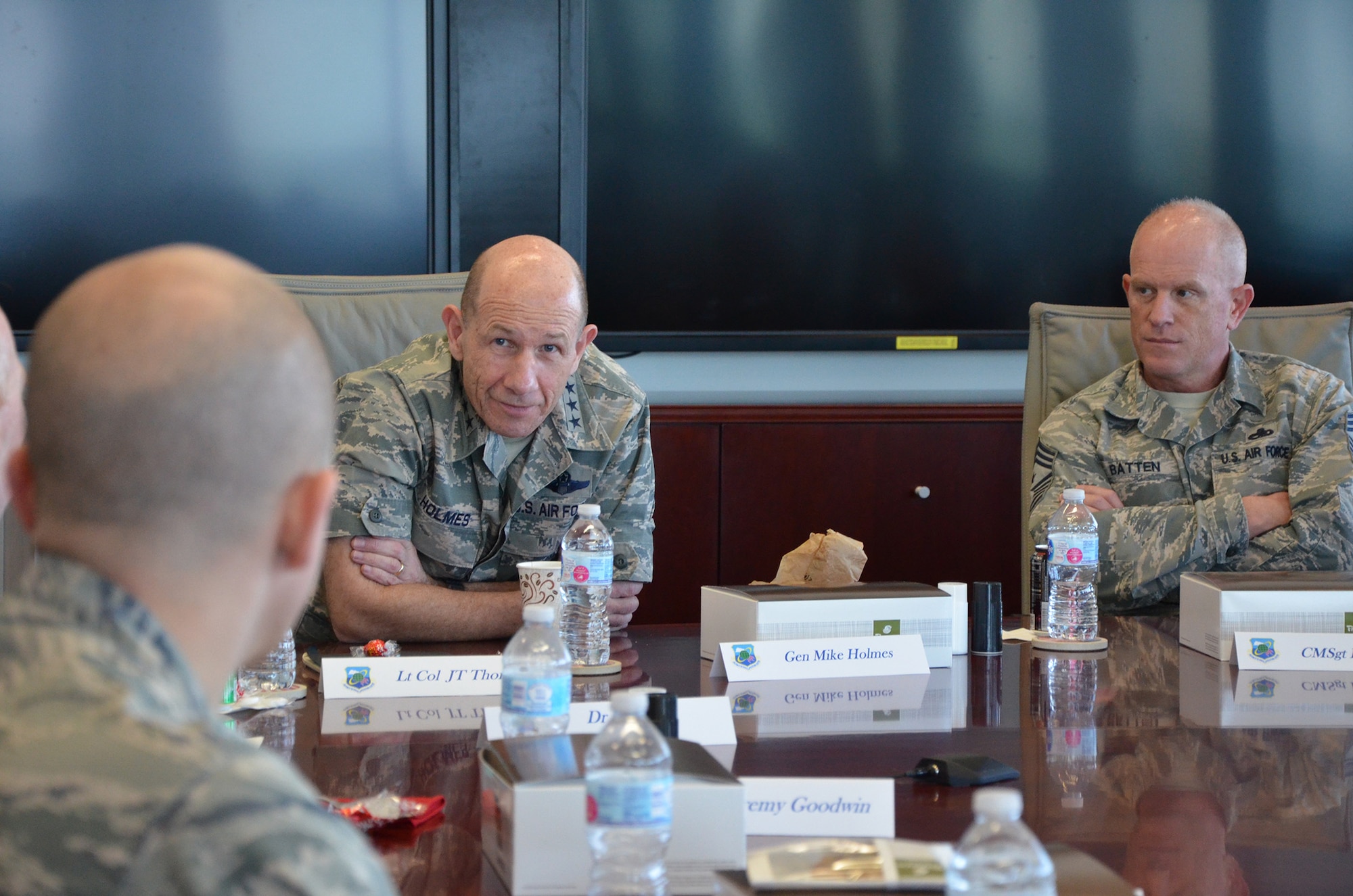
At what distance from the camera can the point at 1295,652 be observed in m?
1.98

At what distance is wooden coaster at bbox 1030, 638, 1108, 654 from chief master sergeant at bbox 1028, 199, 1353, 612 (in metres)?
0.58

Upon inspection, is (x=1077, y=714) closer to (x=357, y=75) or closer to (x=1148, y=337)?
(x=1148, y=337)

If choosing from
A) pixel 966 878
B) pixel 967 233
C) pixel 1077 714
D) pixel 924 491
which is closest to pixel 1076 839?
pixel 966 878

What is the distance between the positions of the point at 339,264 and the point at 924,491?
1.80 m

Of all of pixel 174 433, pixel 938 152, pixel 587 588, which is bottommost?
pixel 587 588

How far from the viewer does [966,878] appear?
0.86 meters

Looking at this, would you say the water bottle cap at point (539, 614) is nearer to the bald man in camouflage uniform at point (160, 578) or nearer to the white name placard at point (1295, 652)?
the bald man in camouflage uniform at point (160, 578)

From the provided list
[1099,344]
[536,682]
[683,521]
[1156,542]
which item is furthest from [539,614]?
[683,521]

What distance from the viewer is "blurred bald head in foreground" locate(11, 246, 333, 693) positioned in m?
0.68

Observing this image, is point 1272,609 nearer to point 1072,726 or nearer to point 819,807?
point 1072,726

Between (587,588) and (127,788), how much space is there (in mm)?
1419

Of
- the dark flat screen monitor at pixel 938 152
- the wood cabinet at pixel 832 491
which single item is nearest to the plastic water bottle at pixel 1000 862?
the wood cabinet at pixel 832 491

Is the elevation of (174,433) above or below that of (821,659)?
above

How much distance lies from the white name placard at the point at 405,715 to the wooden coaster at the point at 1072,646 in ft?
2.96
